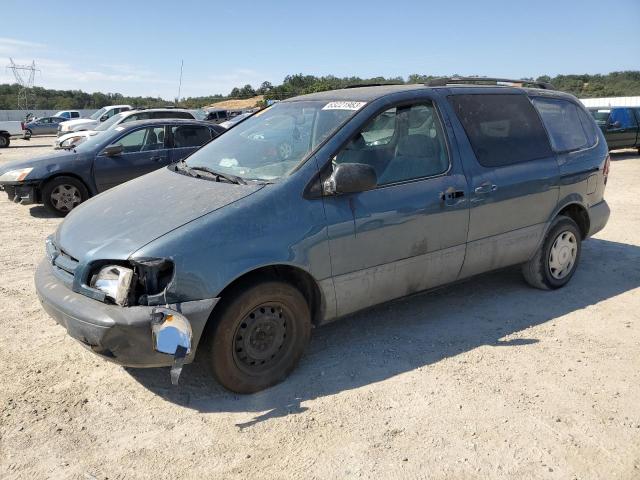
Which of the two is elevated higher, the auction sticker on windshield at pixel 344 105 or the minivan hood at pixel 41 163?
the auction sticker on windshield at pixel 344 105

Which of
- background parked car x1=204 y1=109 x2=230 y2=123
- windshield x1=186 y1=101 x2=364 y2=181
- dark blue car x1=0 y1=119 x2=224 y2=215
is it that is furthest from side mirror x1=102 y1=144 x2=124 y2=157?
background parked car x1=204 y1=109 x2=230 y2=123

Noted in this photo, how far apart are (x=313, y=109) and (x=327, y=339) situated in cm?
177

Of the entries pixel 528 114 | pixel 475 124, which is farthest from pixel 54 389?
pixel 528 114

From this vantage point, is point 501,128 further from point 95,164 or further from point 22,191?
point 22,191

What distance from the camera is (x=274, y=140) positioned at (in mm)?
3832

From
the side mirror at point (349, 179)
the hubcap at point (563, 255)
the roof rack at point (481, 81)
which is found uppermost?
the roof rack at point (481, 81)

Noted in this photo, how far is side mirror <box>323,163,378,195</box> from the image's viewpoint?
10.7 feet

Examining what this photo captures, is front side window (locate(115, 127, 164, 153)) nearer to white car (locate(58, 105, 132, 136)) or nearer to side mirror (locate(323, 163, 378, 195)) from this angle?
side mirror (locate(323, 163, 378, 195))

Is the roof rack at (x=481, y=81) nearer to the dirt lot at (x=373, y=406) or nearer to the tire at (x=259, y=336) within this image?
the dirt lot at (x=373, y=406)

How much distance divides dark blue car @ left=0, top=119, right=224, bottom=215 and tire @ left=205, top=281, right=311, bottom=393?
5283 mm

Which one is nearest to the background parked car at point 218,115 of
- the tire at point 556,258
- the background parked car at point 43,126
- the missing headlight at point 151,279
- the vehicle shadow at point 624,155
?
the background parked car at point 43,126

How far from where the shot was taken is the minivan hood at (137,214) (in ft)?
9.69

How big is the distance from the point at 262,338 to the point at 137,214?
1.10 meters

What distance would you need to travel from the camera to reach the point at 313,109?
3926 millimetres
